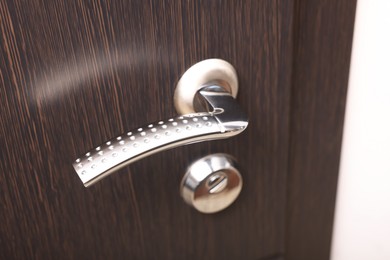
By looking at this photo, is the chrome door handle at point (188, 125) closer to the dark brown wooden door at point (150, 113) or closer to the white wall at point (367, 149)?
the dark brown wooden door at point (150, 113)

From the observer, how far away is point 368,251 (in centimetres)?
44

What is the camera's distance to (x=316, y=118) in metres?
0.35

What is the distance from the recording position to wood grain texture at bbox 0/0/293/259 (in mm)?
240

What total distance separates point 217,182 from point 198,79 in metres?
0.08

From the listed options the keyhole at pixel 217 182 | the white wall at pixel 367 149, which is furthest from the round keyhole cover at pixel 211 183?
the white wall at pixel 367 149

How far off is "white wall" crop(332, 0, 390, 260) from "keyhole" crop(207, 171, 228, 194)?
123 mm

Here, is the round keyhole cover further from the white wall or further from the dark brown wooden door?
the white wall

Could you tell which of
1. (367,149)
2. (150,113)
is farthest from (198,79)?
(367,149)

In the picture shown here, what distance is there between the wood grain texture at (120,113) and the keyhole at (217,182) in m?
0.02

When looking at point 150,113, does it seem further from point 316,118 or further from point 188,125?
point 316,118

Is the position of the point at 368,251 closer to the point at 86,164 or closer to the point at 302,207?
the point at 302,207

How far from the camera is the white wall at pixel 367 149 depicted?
333mm

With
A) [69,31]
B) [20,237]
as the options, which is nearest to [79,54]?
[69,31]

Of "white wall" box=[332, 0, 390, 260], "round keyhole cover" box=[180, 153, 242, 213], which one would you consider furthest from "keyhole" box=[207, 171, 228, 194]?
"white wall" box=[332, 0, 390, 260]
